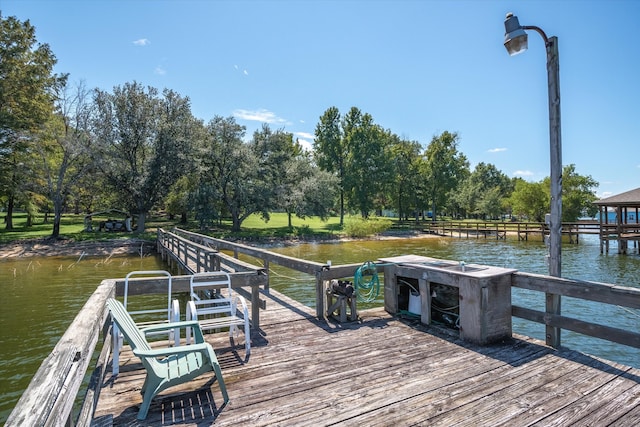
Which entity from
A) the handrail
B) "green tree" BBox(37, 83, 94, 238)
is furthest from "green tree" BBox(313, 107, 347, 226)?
the handrail

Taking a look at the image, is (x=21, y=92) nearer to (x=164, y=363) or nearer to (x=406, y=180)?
(x=164, y=363)

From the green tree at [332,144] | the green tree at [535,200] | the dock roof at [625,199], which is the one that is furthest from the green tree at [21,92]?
the green tree at [535,200]

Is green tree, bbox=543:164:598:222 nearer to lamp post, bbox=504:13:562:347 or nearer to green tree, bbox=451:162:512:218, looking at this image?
green tree, bbox=451:162:512:218

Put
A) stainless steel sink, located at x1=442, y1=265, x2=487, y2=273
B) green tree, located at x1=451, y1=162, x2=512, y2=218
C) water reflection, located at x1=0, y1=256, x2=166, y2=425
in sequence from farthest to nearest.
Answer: green tree, located at x1=451, y1=162, x2=512, y2=218 < water reflection, located at x1=0, y1=256, x2=166, y2=425 < stainless steel sink, located at x1=442, y1=265, x2=487, y2=273

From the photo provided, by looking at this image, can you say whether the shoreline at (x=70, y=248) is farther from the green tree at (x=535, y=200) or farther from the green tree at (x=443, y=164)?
the green tree at (x=535, y=200)

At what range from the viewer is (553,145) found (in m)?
4.60

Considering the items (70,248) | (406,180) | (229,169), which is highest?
(406,180)

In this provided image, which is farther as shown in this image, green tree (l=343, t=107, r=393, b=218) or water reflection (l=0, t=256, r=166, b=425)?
green tree (l=343, t=107, r=393, b=218)

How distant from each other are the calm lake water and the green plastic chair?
3.80m

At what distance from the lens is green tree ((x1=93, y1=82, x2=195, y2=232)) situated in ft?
88.9

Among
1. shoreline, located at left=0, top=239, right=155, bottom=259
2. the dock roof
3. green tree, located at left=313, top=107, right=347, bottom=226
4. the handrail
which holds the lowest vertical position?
shoreline, located at left=0, top=239, right=155, bottom=259

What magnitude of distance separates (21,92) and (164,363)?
28813 mm

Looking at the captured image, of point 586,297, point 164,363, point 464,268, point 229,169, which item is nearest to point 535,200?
point 229,169

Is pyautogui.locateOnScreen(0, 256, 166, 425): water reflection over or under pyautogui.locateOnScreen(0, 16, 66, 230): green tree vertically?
under
